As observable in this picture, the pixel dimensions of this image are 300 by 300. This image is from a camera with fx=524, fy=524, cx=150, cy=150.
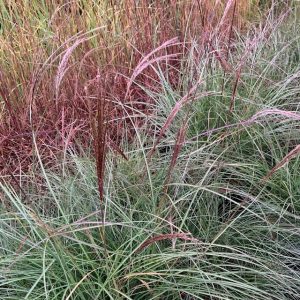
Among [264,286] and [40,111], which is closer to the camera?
[264,286]

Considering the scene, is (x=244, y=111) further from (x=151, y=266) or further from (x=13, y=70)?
(x=13, y=70)

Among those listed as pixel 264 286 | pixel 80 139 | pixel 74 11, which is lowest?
pixel 264 286

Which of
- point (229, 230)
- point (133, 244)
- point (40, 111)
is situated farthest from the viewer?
point (40, 111)

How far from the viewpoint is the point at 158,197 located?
5.96ft

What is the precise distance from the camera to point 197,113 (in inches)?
90.3

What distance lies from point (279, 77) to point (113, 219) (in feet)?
4.39

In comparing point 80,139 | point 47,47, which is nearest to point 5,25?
point 47,47

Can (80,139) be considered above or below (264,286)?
above

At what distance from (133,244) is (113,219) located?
0.10 m

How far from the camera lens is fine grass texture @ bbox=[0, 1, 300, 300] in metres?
1.46

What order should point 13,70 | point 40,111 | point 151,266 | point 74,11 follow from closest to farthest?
1. point 151,266
2. point 40,111
3. point 13,70
4. point 74,11

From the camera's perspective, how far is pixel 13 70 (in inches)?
103

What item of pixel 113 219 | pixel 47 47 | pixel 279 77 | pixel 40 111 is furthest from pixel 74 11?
pixel 113 219

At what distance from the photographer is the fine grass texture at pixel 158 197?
4.80ft
